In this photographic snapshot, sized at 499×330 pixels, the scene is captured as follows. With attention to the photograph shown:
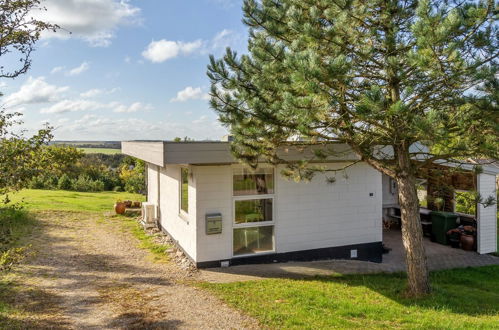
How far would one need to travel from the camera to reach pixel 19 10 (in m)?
4.50

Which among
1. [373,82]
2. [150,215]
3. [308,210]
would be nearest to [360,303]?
[308,210]

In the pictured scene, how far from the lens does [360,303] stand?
18.9ft

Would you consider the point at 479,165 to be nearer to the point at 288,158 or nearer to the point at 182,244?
the point at 288,158

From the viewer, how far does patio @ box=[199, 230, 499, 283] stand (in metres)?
7.16

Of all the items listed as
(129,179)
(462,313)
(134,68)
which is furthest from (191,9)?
(129,179)

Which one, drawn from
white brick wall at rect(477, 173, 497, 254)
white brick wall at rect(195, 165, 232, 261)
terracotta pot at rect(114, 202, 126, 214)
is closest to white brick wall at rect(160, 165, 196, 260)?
white brick wall at rect(195, 165, 232, 261)

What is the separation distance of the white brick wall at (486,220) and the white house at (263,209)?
349 cm

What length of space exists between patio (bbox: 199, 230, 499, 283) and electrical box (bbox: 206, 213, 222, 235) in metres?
0.82

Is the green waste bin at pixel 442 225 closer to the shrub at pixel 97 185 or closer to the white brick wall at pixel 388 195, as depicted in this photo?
the white brick wall at pixel 388 195

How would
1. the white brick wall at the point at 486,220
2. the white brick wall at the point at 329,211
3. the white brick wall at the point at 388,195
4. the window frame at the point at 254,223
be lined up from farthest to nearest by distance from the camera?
1. the white brick wall at the point at 388,195
2. the white brick wall at the point at 486,220
3. the white brick wall at the point at 329,211
4. the window frame at the point at 254,223

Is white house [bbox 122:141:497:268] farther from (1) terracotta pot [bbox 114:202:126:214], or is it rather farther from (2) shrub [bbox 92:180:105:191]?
(2) shrub [bbox 92:180:105:191]

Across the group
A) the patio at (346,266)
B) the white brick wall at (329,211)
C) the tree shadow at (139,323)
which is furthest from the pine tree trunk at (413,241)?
the tree shadow at (139,323)

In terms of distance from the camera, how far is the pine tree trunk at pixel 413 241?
6.08 metres

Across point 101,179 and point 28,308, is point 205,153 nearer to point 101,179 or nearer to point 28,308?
point 28,308
